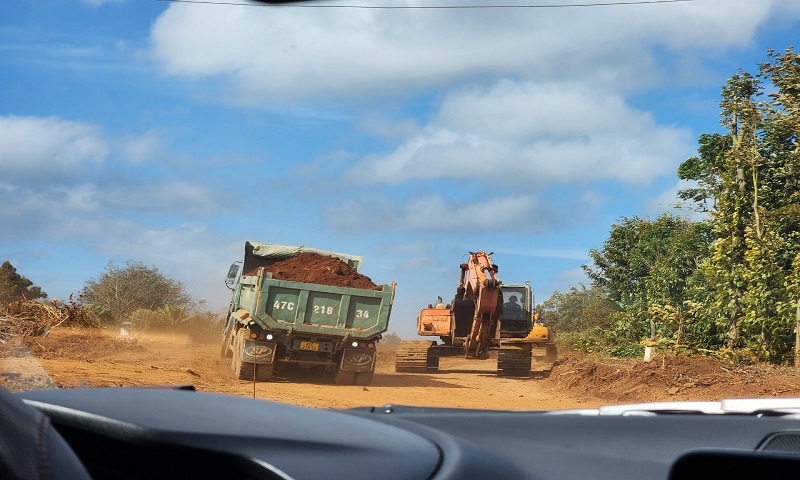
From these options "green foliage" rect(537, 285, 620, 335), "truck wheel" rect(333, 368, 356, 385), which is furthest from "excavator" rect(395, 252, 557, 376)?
"green foliage" rect(537, 285, 620, 335)

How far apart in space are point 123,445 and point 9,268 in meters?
39.2

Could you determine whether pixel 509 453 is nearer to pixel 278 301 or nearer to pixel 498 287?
pixel 278 301

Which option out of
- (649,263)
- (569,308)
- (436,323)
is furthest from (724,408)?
(569,308)

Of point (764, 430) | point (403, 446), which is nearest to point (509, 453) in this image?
point (403, 446)

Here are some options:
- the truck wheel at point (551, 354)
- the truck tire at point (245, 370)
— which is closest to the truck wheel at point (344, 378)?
the truck tire at point (245, 370)

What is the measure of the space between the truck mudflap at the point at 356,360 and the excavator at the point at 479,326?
4979mm

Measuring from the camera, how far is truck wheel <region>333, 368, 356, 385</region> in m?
18.0

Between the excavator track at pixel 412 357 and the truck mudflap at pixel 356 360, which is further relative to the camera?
the excavator track at pixel 412 357

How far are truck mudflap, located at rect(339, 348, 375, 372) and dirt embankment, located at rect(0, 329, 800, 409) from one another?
45 cm

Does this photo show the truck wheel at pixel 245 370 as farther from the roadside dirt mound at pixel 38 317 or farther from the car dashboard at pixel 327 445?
the car dashboard at pixel 327 445

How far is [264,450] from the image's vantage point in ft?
4.78

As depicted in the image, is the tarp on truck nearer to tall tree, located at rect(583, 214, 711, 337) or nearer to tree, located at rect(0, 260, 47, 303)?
tall tree, located at rect(583, 214, 711, 337)

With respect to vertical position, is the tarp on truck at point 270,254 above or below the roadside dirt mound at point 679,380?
above

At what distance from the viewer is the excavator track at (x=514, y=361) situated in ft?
76.9
